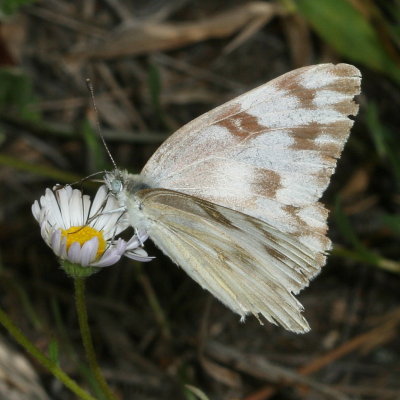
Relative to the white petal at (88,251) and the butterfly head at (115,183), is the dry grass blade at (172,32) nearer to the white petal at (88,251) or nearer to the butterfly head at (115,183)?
the butterfly head at (115,183)

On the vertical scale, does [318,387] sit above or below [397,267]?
below

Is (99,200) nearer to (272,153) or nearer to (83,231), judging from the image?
(83,231)

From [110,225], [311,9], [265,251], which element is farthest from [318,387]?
[311,9]

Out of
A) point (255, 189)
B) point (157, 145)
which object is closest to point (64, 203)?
point (255, 189)

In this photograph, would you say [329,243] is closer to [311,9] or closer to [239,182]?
[239,182]

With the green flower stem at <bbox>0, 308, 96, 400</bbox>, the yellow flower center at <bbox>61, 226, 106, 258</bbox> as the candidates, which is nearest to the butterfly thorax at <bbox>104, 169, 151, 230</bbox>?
the yellow flower center at <bbox>61, 226, 106, 258</bbox>

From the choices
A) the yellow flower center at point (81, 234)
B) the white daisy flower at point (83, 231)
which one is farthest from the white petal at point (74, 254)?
the yellow flower center at point (81, 234)

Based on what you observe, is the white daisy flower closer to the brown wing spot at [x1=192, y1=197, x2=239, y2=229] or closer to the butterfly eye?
the butterfly eye
